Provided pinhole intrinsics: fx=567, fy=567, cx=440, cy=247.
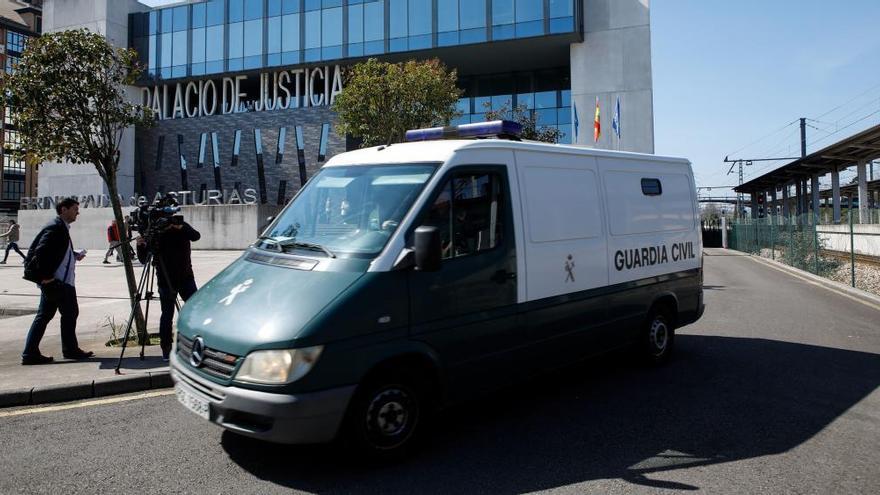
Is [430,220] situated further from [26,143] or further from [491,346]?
[26,143]

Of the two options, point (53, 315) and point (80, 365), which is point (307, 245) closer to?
point (80, 365)

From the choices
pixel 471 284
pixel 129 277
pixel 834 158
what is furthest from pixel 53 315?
pixel 834 158

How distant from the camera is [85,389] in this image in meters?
5.30

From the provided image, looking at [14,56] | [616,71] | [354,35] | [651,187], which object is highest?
[14,56]

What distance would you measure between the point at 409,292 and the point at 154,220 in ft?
12.6

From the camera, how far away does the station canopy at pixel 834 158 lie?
28.8 metres

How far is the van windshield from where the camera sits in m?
3.81

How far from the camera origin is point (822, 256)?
16.6 meters

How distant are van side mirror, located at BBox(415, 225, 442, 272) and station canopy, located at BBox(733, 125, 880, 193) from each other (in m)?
30.8

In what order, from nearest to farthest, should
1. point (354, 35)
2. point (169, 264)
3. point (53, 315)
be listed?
point (53, 315)
point (169, 264)
point (354, 35)

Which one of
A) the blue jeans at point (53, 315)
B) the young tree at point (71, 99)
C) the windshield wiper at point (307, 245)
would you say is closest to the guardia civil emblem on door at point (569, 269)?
the windshield wiper at point (307, 245)

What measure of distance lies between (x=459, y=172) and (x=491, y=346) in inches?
51.0

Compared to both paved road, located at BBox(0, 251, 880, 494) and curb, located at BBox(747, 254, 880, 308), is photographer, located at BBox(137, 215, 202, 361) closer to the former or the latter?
paved road, located at BBox(0, 251, 880, 494)

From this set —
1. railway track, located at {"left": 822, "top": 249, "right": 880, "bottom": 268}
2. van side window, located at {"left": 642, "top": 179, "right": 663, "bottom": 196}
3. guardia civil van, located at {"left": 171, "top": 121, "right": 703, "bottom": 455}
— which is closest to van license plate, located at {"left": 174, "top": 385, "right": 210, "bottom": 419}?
guardia civil van, located at {"left": 171, "top": 121, "right": 703, "bottom": 455}
